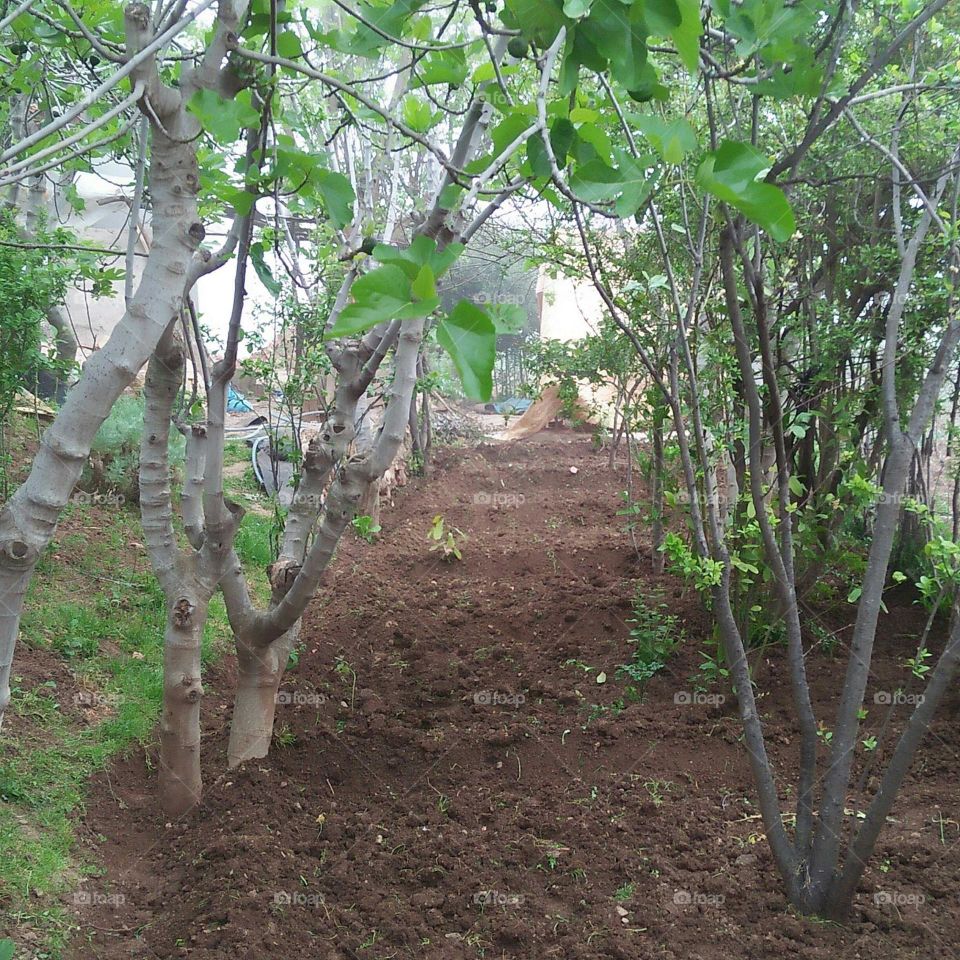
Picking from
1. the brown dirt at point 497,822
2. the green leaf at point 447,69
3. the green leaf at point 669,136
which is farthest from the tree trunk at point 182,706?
the green leaf at point 669,136

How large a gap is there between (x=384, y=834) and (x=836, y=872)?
145 centimetres

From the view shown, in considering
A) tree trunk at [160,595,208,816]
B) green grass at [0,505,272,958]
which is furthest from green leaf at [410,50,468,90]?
green grass at [0,505,272,958]

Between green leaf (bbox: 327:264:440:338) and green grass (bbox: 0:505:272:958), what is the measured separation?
2.35m

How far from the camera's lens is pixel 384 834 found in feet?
9.29

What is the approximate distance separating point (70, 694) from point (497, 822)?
2.25 meters

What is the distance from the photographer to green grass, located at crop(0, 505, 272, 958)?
2.62 meters

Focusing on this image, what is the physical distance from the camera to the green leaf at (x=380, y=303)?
83 cm

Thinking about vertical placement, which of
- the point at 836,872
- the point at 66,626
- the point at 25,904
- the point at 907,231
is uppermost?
the point at 907,231

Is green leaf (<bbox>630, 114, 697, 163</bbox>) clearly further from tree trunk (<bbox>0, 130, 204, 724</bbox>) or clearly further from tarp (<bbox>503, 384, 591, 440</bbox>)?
tarp (<bbox>503, 384, 591, 440</bbox>)

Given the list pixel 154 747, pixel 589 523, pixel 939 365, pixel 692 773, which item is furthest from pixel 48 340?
pixel 939 365

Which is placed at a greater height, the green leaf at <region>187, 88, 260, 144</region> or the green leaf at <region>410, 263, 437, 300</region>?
the green leaf at <region>187, 88, 260, 144</region>

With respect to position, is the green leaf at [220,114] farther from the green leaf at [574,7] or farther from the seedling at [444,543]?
the seedling at [444,543]

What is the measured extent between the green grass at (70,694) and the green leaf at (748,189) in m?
2.62

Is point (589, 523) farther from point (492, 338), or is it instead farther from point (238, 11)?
point (492, 338)
